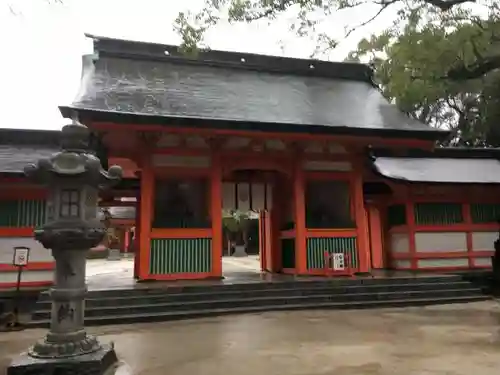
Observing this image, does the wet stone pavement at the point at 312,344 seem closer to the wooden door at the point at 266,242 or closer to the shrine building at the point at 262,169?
the shrine building at the point at 262,169

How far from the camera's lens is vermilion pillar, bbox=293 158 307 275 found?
11367 millimetres

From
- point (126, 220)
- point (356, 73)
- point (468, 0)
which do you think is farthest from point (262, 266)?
point (126, 220)

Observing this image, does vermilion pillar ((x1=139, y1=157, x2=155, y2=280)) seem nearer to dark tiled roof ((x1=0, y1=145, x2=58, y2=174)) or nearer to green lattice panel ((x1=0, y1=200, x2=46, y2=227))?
green lattice panel ((x1=0, y1=200, x2=46, y2=227))

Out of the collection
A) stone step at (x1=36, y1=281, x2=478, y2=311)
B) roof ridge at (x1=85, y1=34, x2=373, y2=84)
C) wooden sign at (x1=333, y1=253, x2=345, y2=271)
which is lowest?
stone step at (x1=36, y1=281, x2=478, y2=311)

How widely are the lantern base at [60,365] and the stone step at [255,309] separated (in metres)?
3.49

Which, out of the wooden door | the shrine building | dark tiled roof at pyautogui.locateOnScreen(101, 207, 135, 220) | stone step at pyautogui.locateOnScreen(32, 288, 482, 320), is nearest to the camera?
stone step at pyautogui.locateOnScreen(32, 288, 482, 320)

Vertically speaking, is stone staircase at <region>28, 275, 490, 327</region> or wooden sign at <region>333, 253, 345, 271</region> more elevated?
wooden sign at <region>333, 253, 345, 271</region>

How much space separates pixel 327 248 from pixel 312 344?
5834 mm

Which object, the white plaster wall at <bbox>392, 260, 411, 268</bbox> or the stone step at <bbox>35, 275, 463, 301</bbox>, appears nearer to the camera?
the stone step at <bbox>35, 275, 463, 301</bbox>

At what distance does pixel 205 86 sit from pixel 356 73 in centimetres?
590

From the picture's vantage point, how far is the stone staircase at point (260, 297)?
823cm

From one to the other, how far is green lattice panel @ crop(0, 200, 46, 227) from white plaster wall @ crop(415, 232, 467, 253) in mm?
10413

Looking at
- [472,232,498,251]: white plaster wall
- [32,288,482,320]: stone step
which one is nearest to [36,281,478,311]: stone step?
[32,288,482,320]: stone step

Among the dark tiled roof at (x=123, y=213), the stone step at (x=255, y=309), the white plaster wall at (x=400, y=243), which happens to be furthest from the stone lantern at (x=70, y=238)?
the dark tiled roof at (x=123, y=213)
